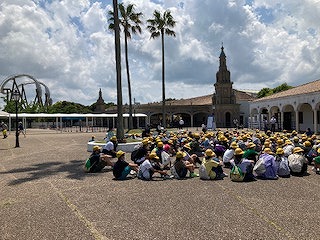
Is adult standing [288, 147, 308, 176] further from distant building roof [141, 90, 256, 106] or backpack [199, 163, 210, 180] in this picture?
distant building roof [141, 90, 256, 106]

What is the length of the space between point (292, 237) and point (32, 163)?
10665mm

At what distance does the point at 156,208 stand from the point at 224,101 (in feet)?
167

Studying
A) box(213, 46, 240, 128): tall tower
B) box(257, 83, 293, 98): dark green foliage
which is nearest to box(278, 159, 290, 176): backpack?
box(213, 46, 240, 128): tall tower

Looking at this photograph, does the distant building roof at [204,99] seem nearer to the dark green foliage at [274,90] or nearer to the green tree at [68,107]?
the dark green foliage at [274,90]

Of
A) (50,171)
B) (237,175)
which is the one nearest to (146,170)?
(237,175)

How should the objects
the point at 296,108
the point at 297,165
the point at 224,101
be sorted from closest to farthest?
the point at 297,165 < the point at 296,108 < the point at 224,101

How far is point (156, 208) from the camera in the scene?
6344 millimetres

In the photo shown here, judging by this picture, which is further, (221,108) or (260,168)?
(221,108)

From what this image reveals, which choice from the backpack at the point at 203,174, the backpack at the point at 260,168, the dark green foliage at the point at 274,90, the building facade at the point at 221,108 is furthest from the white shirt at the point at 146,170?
the dark green foliage at the point at 274,90

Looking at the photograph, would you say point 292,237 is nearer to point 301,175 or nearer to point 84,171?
point 301,175

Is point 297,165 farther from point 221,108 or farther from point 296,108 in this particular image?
point 221,108

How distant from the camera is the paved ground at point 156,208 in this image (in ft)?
16.7

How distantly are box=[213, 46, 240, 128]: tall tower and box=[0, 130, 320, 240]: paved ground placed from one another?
46.4 m

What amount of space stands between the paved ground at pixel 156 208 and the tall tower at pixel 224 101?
4638 centimetres
